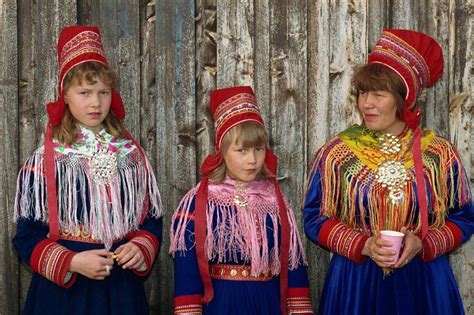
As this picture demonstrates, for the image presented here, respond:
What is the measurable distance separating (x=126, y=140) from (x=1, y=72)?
0.95m

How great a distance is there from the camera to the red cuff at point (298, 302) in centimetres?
405

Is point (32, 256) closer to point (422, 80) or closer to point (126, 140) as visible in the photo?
point (126, 140)

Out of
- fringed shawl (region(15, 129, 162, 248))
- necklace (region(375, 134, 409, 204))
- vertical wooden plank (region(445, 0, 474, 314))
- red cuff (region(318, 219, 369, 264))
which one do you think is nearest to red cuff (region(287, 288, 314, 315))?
red cuff (region(318, 219, 369, 264))

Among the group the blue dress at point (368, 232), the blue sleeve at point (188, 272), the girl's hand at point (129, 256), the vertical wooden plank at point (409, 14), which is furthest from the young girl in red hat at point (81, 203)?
the vertical wooden plank at point (409, 14)

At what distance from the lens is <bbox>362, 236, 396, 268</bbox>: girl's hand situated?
3734 millimetres

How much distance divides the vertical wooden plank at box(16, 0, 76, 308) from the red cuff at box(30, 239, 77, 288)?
0.96 m

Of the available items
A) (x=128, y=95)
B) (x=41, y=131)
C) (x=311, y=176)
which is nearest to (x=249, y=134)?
(x=311, y=176)

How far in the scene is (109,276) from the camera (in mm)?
4000

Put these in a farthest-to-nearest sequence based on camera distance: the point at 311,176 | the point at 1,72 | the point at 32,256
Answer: the point at 1,72 → the point at 311,176 → the point at 32,256

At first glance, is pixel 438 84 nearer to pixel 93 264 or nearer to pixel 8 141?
pixel 93 264

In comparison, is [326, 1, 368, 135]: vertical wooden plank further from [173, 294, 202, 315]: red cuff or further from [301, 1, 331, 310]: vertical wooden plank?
[173, 294, 202, 315]: red cuff

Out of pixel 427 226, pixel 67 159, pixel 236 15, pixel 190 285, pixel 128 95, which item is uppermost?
pixel 236 15

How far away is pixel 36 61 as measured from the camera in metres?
4.67

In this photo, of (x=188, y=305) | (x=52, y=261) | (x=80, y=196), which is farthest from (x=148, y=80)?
(x=188, y=305)
